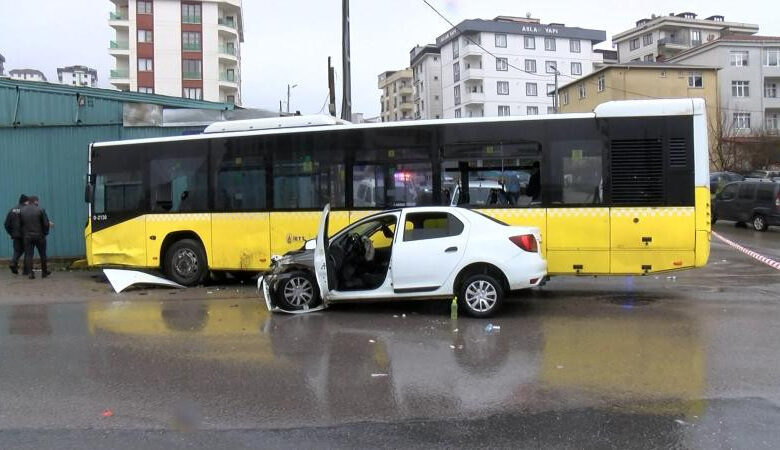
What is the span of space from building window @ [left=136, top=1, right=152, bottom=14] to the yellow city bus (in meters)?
63.5

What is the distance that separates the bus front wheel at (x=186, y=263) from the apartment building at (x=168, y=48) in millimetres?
60519

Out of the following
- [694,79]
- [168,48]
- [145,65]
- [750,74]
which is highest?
[168,48]

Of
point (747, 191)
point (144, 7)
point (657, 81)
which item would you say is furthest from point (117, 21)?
point (747, 191)

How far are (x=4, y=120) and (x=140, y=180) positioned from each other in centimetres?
619

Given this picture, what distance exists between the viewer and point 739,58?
200 feet

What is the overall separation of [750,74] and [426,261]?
6333 centimetres

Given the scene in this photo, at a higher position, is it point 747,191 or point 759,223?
point 747,191

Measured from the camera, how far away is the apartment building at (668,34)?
83.2 m

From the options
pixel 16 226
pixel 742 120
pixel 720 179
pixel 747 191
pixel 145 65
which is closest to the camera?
pixel 16 226

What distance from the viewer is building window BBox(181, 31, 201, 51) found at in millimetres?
69938

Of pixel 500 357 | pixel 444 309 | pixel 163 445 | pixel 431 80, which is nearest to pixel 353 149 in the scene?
pixel 444 309

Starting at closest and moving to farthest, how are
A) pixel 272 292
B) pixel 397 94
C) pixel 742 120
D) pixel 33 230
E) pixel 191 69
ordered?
pixel 272 292
pixel 33 230
pixel 742 120
pixel 191 69
pixel 397 94

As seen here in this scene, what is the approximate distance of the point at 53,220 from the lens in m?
16.2

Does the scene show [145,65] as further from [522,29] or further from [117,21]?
[522,29]
